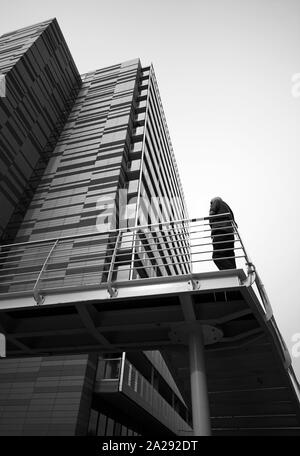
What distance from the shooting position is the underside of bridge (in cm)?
536

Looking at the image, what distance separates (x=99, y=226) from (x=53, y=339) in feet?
37.1

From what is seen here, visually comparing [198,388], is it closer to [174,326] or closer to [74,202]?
[174,326]

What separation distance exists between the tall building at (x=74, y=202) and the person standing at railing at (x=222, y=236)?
348 centimetres

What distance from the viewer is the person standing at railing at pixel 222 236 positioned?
5772 millimetres

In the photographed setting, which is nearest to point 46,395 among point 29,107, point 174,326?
point 174,326

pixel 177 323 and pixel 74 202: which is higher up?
pixel 74 202

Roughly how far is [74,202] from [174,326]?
15801mm

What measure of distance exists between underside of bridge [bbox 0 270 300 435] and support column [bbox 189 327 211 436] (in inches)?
8.5

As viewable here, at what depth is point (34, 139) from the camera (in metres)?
23.2

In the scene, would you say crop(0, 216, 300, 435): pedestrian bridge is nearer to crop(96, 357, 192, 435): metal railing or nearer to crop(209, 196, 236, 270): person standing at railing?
crop(209, 196, 236, 270): person standing at railing

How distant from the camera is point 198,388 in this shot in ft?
17.4

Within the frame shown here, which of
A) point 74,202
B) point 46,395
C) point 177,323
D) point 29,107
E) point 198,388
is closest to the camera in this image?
point 198,388

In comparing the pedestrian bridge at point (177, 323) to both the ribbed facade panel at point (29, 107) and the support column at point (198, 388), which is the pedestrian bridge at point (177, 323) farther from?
the ribbed facade panel at point (29, 107)
